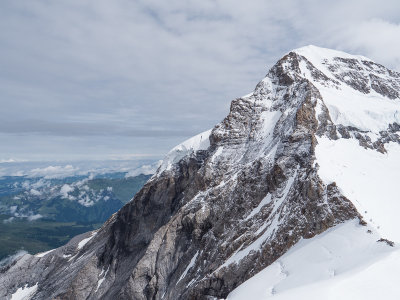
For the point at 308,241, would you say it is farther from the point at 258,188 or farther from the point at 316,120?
the point at 316,120

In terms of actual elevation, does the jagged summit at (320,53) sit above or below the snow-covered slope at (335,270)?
above

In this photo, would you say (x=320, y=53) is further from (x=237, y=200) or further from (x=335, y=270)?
(x=335, y=270)

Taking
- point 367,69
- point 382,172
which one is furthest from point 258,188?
point 367,69

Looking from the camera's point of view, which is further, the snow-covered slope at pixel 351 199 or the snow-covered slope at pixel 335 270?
the snow-covered slope at pixel 351 199

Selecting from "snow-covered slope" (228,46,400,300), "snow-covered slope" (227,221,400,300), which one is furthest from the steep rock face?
"snow-covered slope" (227,221,400,300)

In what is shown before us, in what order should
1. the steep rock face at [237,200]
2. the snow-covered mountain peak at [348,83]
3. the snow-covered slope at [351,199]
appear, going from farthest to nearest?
the snow-covered mountain peak at [348,83] → the steep rock face at [237,200] → the snow-covered slope at [351,199]

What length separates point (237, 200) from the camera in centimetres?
4047

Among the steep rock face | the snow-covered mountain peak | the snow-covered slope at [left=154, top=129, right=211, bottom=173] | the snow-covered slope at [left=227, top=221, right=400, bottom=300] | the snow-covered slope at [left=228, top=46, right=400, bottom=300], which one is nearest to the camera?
the snow-covered slope at [left=227, top=221, right=400, bottom=300]

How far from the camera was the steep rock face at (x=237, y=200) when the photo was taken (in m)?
28.7

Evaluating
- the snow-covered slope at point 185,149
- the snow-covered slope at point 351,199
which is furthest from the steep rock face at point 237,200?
the snow-covered slope at point 351,199

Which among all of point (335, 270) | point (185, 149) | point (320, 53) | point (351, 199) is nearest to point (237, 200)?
point (351, 199)

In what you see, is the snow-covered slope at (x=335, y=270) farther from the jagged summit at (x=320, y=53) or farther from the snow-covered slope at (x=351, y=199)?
the jagged summit at (x=320, y=53)

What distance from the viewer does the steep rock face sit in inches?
1131

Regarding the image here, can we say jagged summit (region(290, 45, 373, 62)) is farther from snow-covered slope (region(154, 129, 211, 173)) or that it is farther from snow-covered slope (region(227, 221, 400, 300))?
snow-covered slope (region(227, 221, 400, 300))
